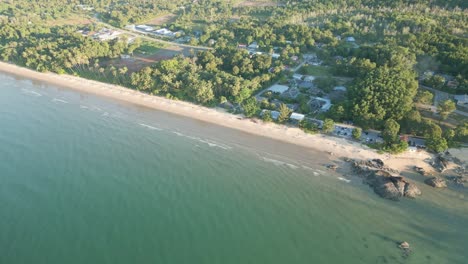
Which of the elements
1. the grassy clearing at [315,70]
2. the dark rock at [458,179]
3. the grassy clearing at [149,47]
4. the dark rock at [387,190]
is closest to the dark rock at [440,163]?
the dark rock at [458,179]

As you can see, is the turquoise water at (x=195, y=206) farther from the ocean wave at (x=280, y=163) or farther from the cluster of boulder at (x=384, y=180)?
the cluster of boulder at (x=384, y=180)

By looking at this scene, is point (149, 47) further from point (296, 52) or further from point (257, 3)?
point (257, 3)

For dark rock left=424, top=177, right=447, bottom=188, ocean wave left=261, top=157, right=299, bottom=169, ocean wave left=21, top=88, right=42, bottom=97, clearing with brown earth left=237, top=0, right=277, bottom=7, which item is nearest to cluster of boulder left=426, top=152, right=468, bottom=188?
dark rock left=424, top=177, right=447, bottom=188

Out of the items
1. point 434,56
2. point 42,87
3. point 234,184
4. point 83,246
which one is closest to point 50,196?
point 83,246

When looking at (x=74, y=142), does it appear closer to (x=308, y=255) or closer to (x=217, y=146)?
(x=217, y=146)

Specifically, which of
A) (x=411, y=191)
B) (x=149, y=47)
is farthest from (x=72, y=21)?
(x=411, y=191)

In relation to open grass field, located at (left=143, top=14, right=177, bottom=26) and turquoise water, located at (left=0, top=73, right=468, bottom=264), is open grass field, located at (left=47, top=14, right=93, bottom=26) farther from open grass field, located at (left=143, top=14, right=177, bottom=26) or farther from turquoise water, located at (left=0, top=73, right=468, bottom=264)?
turquoise water, located at (left=0, top=73, right=468, bottom=264)
